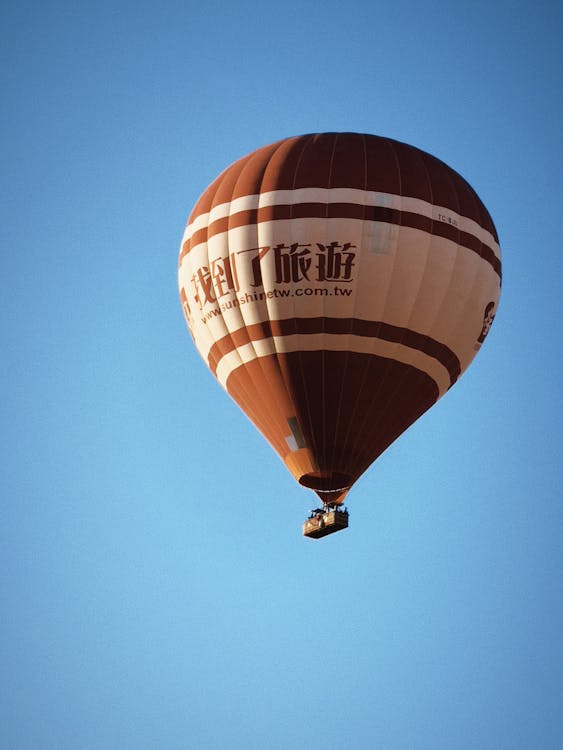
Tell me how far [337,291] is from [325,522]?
3805 mm

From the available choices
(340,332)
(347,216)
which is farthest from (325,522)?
(347,216)

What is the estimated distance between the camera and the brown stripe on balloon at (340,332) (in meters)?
27.3

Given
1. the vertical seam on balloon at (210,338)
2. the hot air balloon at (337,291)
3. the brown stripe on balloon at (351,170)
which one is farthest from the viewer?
the vertical seam on balloon at (210,338)

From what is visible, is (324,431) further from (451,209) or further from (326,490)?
(451,209)

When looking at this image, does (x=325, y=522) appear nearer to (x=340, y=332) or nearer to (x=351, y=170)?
(x=340, y=332)

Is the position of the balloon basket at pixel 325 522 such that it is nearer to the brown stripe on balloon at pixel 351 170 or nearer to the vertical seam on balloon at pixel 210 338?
the vertical seam on balloon at pixel 210 338

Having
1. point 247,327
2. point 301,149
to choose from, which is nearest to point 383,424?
point 247,327

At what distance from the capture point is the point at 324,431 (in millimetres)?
27578

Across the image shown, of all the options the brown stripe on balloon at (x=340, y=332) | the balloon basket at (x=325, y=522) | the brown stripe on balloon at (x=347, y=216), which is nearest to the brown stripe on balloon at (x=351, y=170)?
the brown stripe on balloon at (x=347, y=216)

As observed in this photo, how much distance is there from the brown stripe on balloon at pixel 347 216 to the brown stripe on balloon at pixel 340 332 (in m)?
1.68

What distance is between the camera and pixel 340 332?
89.7 ft

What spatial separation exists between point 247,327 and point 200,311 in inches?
45.4

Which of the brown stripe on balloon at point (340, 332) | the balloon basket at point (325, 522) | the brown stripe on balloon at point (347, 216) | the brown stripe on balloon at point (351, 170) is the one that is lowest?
the balloon basket at point (325, 522)

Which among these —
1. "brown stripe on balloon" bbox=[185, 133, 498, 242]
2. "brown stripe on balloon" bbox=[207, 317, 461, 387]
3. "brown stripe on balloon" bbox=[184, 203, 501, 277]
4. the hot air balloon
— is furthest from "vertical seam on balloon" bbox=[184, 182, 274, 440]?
"brown stripe on balloon" bbox=[185, 133, 498, 242]
